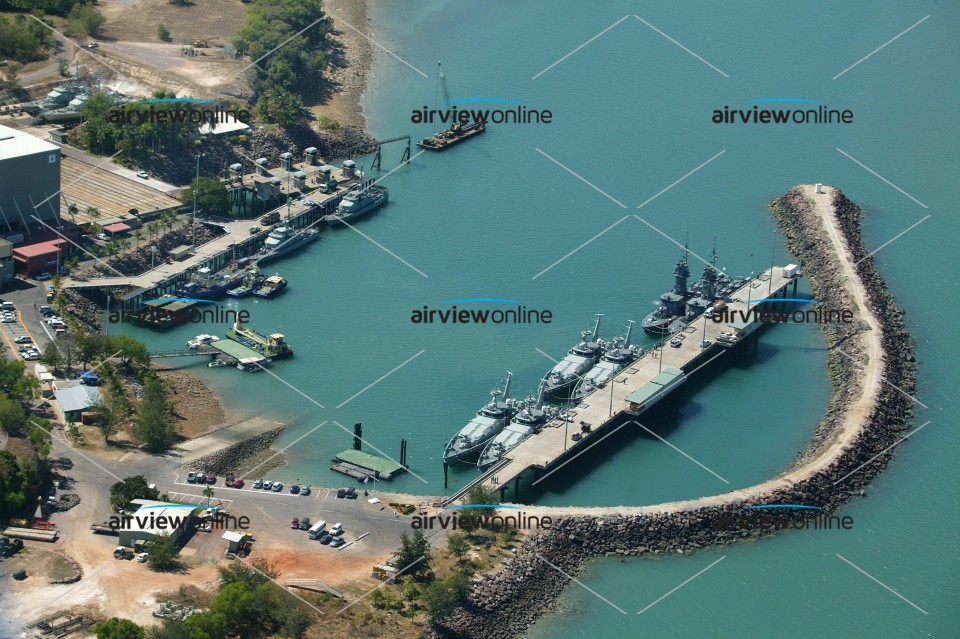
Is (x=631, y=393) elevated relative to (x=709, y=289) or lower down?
lower down

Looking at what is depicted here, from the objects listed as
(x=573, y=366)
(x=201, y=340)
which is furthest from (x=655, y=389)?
(x=201, y=340)

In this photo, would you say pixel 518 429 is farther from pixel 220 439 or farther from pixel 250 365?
pixel 250 365

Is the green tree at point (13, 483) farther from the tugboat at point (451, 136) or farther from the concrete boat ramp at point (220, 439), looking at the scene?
the tugboat at point (451, 136)

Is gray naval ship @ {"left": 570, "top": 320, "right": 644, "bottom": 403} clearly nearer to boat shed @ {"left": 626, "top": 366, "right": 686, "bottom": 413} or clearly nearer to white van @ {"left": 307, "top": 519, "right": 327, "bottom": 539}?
boat shed @ {"left": 626, "top": 366, "right": 686, "bottom": 413}

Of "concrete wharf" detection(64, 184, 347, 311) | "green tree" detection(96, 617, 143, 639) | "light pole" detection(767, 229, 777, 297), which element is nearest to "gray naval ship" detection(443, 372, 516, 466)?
"green tree" detection(96, 617, 143, 639)

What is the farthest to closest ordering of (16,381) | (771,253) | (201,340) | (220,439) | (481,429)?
1. (771,253)
2. (201,340)
3. (481,429)
4. (220,439)
5. (16,381)

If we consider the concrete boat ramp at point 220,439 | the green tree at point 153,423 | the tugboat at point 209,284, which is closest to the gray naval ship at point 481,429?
the concrete boat ramp at point 220,439

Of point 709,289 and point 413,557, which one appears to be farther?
point 709,289
